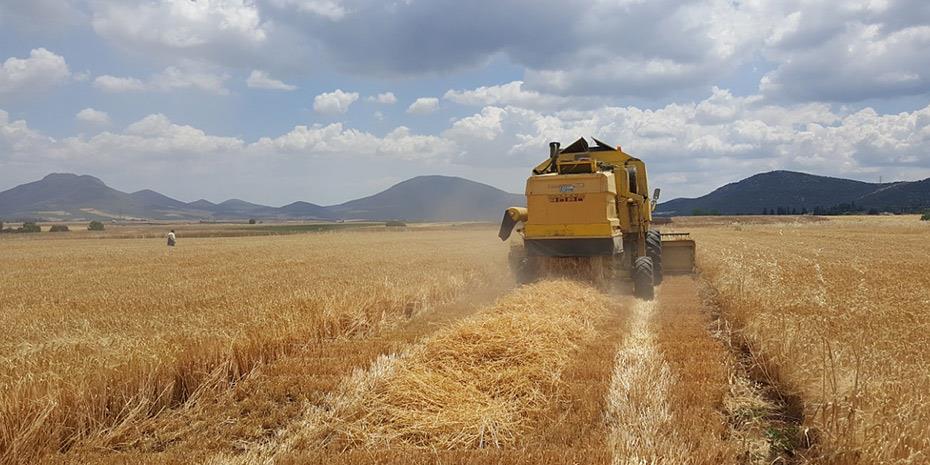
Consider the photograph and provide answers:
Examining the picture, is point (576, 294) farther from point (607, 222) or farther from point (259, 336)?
point (259, 336)

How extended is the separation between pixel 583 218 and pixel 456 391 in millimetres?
8161

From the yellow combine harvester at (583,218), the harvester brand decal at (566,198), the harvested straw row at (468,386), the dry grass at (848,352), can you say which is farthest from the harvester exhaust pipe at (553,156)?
the harvested straw row at (468,386)

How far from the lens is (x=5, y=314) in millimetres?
9656

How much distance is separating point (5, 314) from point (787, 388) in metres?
11.3

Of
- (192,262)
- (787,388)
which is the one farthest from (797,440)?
(192,262)

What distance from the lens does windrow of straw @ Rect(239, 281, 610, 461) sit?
16.1ft

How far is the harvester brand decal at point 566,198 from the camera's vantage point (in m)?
13.3

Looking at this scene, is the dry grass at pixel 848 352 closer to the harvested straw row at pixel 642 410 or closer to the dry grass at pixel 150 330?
the harvested straw row at pixel 642 410

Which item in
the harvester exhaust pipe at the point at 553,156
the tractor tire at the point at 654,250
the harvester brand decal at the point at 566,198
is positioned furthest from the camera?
the tractor tire at the point at 654,250

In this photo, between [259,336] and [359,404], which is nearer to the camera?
[359,404]

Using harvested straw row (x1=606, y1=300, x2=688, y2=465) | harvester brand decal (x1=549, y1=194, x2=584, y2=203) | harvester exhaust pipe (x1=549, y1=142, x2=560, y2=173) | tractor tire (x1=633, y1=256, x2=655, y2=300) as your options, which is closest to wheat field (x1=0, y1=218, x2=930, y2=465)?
harvested straw row (x1=606, y1=300, x2=688, y2=465)

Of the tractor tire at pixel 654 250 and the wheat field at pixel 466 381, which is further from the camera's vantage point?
the tractor tire at pixel 654 250

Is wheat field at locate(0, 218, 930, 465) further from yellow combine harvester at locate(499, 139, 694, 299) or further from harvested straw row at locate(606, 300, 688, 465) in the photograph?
yellow combine harvester at locate(499, 139, 694, 299)

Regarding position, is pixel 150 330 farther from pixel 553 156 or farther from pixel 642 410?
pixel 553 156
